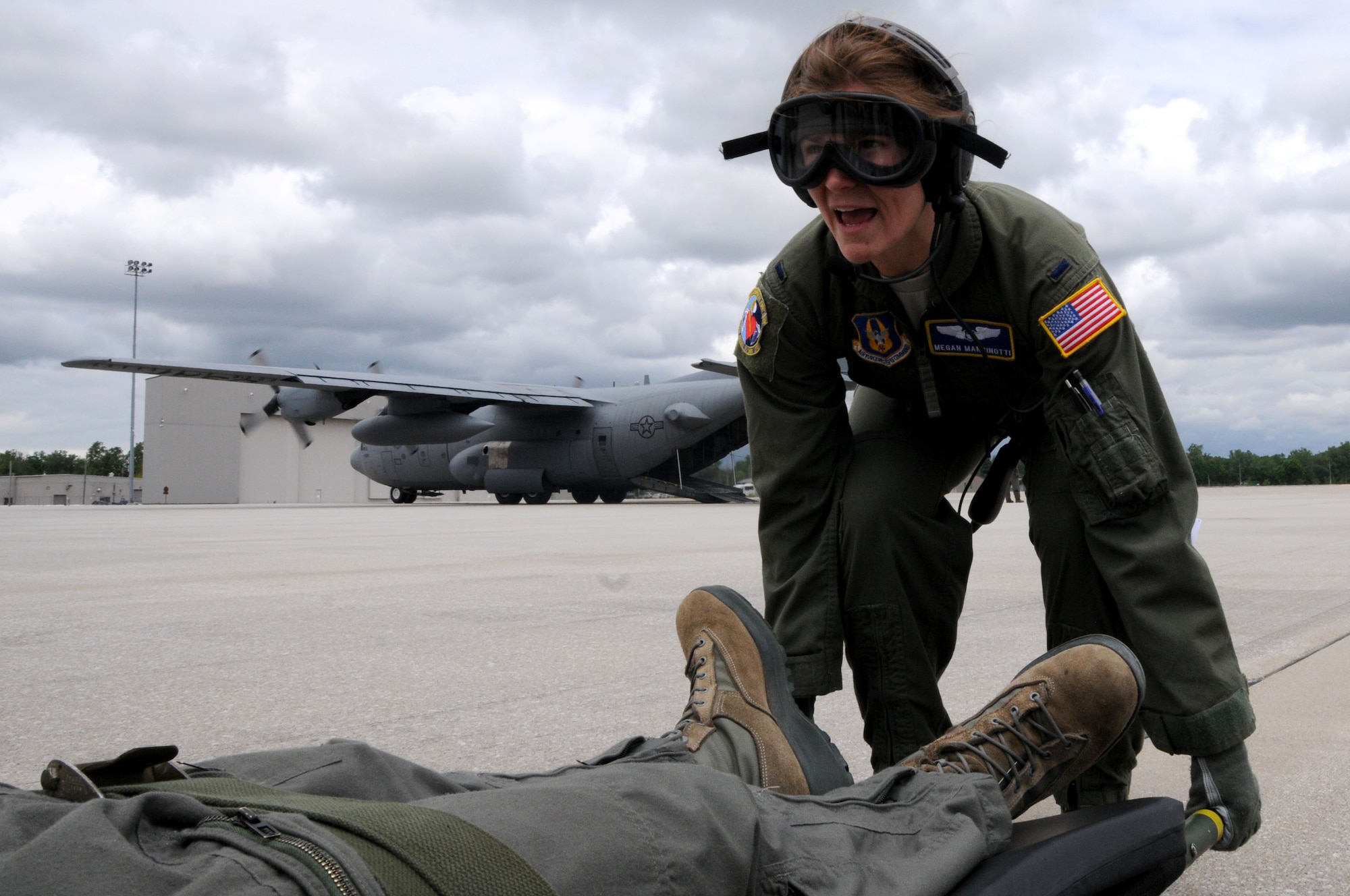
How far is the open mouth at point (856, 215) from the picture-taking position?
76.7 inches

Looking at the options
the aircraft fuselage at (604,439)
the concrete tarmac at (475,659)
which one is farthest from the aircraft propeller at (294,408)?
the concrete tarmac at (475,659)

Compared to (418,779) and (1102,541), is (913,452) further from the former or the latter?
(418,779)

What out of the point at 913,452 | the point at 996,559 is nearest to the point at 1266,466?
the point at 996,559

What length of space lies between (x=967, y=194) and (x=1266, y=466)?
4080 inches

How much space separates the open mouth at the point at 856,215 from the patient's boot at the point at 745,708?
29.4 inches

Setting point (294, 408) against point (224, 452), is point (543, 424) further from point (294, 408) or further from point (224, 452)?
point (224, 452)

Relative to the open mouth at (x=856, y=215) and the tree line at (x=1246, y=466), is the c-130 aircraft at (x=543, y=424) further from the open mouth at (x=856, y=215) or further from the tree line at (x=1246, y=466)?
the tree line at (x=1246, y=466)

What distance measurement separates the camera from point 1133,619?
1.80 m

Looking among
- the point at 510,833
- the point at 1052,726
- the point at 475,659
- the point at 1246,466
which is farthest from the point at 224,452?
the point at 1246,466

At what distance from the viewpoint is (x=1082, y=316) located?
6.21ft

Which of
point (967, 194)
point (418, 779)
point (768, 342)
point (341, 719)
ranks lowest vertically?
point (341, 719)

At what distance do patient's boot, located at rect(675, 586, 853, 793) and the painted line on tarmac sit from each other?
1.74 meters

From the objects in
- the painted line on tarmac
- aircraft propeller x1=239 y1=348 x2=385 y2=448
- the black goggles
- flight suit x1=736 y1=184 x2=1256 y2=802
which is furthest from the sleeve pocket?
aircraft propeller x1=239 y1=348 x2=385 y2=448

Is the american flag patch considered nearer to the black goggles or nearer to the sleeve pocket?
the sleeve pocket
